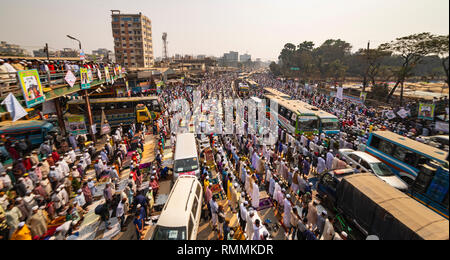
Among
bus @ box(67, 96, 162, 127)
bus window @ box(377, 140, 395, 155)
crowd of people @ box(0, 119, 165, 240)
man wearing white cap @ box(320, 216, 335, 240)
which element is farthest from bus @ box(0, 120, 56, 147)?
bus window @ box(377, 140, 395, 155)

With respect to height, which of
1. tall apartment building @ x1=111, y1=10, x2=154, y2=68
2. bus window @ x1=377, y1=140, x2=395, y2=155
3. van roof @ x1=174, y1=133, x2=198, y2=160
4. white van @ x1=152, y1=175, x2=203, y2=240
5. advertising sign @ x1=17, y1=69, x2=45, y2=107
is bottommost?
white van @ x1=152, y1=175, x2=203, y2=240

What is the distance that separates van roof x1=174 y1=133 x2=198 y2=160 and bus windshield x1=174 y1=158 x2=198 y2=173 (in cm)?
24

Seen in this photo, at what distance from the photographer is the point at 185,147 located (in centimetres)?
1049

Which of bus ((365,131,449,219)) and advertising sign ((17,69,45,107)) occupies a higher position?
advertising sign ((17,69,45,107))

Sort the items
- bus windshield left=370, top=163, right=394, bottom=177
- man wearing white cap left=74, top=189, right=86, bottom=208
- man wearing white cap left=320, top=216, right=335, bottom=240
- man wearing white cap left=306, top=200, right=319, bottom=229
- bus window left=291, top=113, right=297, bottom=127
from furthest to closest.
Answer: bus window left=291, top=113, right=297, bottom=127 < bus windshield left=370, top=163, right=394, bottom=177 < man wearing white cap left=74, top=189, right=86, bottom=208 < man wearing white cap left=306, top=200, right=319, bottom=229 < man wearing white cap left=320, top=216, right=335, bottom=240

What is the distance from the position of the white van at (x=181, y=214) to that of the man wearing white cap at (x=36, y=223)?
412 centimetres

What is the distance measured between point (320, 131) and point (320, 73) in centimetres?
5061

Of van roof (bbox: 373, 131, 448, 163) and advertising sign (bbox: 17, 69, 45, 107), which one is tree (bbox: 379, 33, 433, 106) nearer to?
van roof (bbox: 373, 131, 448, 163)

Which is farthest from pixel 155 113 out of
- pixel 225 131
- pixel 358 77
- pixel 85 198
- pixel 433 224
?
pixel 358 77

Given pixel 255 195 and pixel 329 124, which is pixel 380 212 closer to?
pixel 255 195

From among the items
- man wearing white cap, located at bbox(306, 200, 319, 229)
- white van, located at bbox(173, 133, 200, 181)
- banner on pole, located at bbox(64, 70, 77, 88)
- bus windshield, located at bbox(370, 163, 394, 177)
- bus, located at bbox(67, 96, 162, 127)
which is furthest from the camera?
bus, located at bbox(67, 96, 162, 127)

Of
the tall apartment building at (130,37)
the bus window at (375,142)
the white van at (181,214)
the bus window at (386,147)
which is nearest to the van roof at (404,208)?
Result: the bus window at (386,147)

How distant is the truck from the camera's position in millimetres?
4422

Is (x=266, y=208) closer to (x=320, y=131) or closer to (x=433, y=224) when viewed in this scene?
(x=433, y=224)
